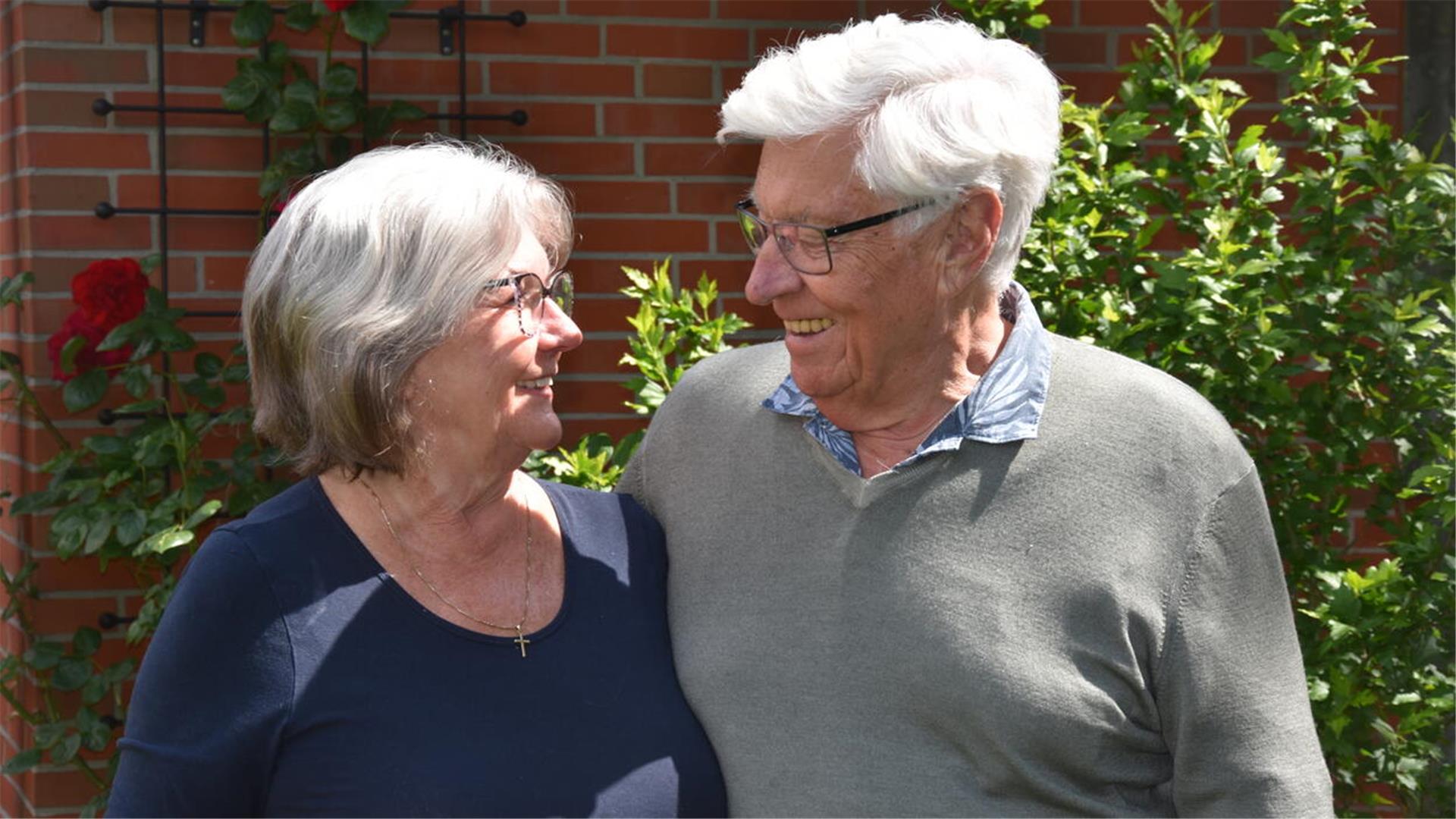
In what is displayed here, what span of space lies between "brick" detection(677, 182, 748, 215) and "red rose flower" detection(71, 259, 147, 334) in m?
1.26

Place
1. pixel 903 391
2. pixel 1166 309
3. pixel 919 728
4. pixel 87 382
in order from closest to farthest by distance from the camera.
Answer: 1. pixel 919 728
2. pixel 903 391
3. pixel 1166 309
4. pixel 87 382

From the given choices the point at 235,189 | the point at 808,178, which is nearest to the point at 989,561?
the point at 808,178

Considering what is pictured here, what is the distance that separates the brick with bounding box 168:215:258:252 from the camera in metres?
3.57

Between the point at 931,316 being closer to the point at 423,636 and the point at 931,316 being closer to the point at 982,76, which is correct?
the point at 982,76

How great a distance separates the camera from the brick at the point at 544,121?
3719 millimetres

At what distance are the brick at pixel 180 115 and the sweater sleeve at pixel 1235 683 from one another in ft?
8.01

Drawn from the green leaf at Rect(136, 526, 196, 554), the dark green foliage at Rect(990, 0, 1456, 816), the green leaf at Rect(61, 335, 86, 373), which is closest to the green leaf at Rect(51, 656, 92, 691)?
the green leaf at Rect(136, 526, 196, 554)

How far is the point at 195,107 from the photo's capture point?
356 cm

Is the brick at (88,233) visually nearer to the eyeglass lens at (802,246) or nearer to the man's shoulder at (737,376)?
the man's shoulder at (737,376)

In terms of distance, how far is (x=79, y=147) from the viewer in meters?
3.51

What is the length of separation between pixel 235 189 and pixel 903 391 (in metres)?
2.01

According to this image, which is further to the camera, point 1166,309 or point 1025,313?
point 1166,309

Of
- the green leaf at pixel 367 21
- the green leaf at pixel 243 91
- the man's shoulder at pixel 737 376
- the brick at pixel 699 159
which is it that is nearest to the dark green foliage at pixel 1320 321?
the man's shoulder at pixel 737 376

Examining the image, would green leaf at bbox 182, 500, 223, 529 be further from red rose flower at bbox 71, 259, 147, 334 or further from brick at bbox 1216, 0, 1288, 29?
brick at bbox 1216, 0, 1288, 29
